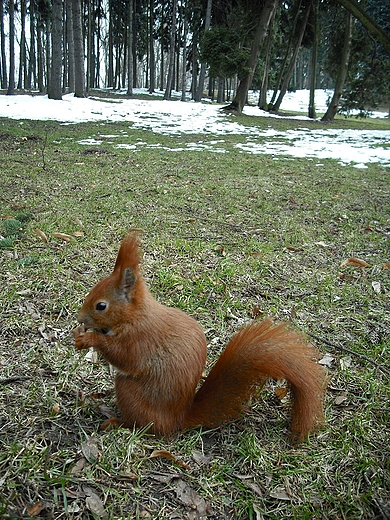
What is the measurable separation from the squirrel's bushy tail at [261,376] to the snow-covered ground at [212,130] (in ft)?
23.6

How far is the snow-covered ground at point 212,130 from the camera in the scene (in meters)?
9.47

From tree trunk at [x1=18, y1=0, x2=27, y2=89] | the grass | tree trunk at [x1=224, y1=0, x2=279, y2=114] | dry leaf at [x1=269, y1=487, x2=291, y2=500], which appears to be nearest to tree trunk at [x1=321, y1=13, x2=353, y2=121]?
tree trunk at [x1=224, y1=0, x2=279, y2=114]

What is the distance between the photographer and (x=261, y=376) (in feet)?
4.61

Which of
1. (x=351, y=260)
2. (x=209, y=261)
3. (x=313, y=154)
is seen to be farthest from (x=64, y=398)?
(x=313, y=154)

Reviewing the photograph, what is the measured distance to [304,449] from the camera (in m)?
1.53

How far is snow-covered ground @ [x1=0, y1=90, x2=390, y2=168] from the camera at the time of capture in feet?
31.1

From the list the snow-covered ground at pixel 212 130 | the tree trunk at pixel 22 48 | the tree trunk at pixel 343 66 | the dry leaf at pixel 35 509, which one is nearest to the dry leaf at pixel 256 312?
the dry leaf at pixel 35 509

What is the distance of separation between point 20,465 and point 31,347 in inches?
29.8

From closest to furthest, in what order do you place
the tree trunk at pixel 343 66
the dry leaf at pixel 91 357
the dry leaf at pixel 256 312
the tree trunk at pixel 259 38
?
the dry leaf at pixel 91 357 → the dry leaf at pixel 256 312 → the tree trunk at pixel 259 38 → the tree trunk at pixel 343 66

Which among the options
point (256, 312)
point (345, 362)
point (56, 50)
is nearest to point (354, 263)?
point (256, 312)

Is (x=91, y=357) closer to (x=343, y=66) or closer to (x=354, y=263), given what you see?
(x=354, y=263)

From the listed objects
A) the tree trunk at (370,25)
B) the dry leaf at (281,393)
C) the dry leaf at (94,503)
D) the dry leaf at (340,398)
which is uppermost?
the tree trunk at (370,25)

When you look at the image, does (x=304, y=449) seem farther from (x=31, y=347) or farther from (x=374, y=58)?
(x=374, y=58)

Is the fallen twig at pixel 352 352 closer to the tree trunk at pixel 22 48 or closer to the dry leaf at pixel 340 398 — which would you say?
the dry leaf at pixel 340 398
